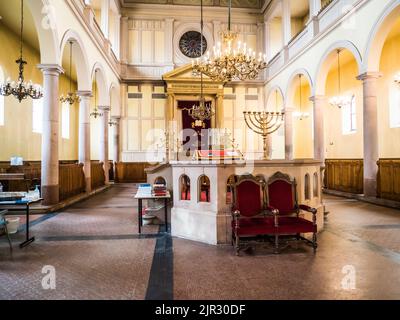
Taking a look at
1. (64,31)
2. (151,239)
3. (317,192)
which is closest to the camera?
(151,239)

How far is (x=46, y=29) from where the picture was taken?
275 inches

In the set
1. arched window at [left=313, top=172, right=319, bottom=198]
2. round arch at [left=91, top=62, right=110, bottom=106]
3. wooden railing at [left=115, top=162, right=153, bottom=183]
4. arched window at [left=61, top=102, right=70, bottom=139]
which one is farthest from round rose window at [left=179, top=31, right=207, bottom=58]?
arched window at [left=313, top=172, right=319, bottom=198]

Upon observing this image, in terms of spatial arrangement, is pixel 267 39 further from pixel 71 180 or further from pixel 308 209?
pixel 308 209

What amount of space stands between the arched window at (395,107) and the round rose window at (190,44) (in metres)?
10.3

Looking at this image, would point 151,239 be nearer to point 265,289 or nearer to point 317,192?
point 265,289

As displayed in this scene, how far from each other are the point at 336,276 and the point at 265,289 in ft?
2.97

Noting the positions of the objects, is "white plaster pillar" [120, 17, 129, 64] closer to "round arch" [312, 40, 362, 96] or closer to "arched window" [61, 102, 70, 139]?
"arched window" [61, 102, 70, 139]

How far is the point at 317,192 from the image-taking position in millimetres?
5223

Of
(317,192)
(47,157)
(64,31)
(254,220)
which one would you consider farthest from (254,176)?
(64,31)

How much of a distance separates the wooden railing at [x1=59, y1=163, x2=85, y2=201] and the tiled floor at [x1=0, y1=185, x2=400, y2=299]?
117 inches

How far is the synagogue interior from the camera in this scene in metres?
3.32

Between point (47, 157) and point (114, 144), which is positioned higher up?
point (114, 144)

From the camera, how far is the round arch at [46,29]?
22.1 ft

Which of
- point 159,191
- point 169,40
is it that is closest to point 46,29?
point 159,191
